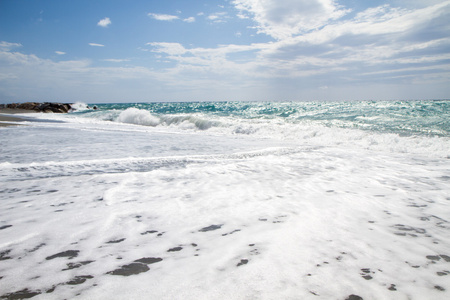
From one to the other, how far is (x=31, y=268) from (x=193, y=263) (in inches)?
41.4

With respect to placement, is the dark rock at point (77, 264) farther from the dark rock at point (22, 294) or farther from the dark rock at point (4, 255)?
the dark rock at point (4, 255)

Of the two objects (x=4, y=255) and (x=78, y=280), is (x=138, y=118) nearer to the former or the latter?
(x=4, y=255)

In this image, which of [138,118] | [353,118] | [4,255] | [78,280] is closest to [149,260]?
[78,280]

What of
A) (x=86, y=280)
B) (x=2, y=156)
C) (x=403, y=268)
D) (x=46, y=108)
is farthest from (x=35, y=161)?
(x=46, y=108)

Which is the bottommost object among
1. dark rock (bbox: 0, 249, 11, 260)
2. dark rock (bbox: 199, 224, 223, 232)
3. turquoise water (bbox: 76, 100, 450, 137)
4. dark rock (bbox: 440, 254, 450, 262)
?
dark rock (bbox: 440, 254, 450, 262)

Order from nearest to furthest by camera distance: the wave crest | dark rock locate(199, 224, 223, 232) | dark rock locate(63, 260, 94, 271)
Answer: dark rock locate(63, 260, 94, 271) → dark rock locate(199, 224, 223, 232) → the wave crest

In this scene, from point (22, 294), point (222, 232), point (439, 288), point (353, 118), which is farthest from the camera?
point (353, 118)

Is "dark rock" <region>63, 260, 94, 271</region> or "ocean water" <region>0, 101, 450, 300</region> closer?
"ocean water" <region>0, 101, 450, 300</region>

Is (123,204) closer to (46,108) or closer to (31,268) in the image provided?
(31,268)

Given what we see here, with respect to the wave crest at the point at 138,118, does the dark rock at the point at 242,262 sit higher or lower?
lower

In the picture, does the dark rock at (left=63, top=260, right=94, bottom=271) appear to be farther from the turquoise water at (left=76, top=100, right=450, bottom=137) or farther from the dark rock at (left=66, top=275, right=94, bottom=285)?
the turquoise water at (left=76, top=100, right=450, bottom=137)

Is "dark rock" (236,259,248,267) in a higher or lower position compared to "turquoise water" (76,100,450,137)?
lower

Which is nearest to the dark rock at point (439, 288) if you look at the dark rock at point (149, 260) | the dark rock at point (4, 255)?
the dark rock at point (149, 260)

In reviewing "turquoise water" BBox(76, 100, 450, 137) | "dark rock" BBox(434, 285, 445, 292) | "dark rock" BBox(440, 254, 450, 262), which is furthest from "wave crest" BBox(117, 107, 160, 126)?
"dark rock" BBox(434, 285, 445, 292)
